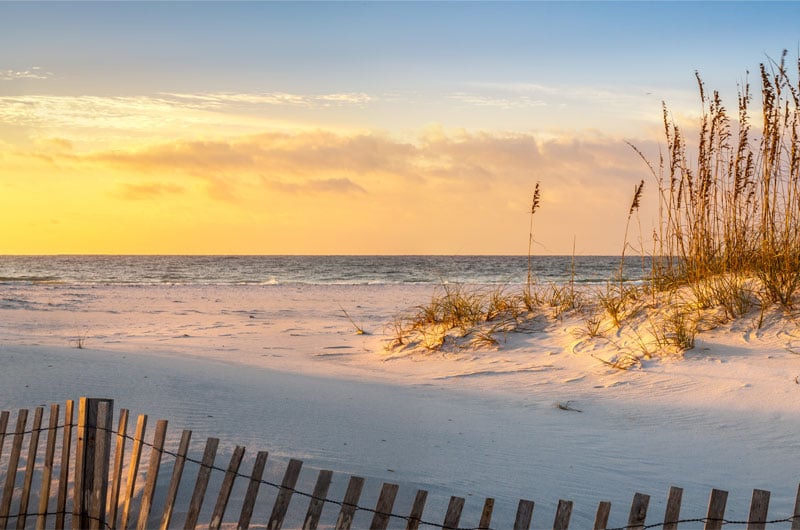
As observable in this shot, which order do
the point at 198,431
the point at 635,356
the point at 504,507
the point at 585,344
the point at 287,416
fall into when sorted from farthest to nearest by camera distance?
the point at 585,344 → the point at 635,356 → the point at 287,416 → the point at 198,431 → the point at 504,507

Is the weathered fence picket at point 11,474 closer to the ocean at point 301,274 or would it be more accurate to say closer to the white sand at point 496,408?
the white sand at point 496,408

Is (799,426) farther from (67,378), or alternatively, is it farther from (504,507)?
(67,378)

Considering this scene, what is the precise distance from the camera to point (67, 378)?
6.09 meters

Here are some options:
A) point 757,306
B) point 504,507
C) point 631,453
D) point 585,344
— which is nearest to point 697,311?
point 757,306

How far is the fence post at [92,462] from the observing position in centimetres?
338

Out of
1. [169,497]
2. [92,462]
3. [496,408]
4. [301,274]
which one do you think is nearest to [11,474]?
[92,462]

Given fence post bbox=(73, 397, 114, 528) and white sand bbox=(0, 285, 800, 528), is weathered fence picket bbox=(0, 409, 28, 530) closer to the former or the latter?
fence post bbox=(73, 397, 114, 528)

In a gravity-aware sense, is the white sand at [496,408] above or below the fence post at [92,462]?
below

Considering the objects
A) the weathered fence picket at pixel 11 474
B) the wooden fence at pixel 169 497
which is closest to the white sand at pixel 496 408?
the wooden fence at pixel 169 497

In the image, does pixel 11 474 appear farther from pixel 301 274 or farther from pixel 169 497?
pixel 301 274

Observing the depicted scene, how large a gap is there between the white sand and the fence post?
1221 mm

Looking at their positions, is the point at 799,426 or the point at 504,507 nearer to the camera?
the point at 504,507

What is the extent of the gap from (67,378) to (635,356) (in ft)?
17.6

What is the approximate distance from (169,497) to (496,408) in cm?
374
